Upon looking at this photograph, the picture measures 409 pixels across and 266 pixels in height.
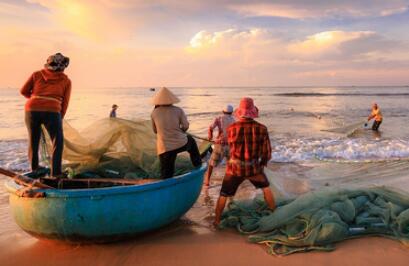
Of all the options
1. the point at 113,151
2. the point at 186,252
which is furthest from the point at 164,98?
the point at 186,252

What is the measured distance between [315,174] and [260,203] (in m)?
3.67

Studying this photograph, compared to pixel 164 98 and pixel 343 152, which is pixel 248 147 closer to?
pixel 164 98

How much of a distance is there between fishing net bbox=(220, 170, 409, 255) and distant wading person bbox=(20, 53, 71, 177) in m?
2.36

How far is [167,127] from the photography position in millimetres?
5082

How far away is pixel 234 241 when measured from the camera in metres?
4.59

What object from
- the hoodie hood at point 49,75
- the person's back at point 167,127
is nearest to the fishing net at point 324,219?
the person's back at point 167,127

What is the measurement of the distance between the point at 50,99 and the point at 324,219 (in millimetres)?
3546

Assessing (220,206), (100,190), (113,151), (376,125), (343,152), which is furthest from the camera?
(376,125)

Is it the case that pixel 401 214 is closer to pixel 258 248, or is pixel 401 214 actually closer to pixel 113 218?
pixel 258 248

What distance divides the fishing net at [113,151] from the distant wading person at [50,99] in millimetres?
652

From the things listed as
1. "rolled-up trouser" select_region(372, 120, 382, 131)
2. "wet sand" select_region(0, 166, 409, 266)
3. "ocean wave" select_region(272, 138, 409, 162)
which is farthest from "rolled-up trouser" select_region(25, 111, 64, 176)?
"rolled-up trouser" select_region(372, 120, 382, 131)

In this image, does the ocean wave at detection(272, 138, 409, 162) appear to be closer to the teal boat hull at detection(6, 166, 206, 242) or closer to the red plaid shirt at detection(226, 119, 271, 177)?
the red plaid shirt at detection(226, 119, 271, 177)

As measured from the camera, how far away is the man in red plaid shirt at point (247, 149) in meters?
4.79

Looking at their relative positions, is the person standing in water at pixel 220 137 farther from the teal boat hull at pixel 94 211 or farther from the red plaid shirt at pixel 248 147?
the teal boat hull at pixel 94 211
